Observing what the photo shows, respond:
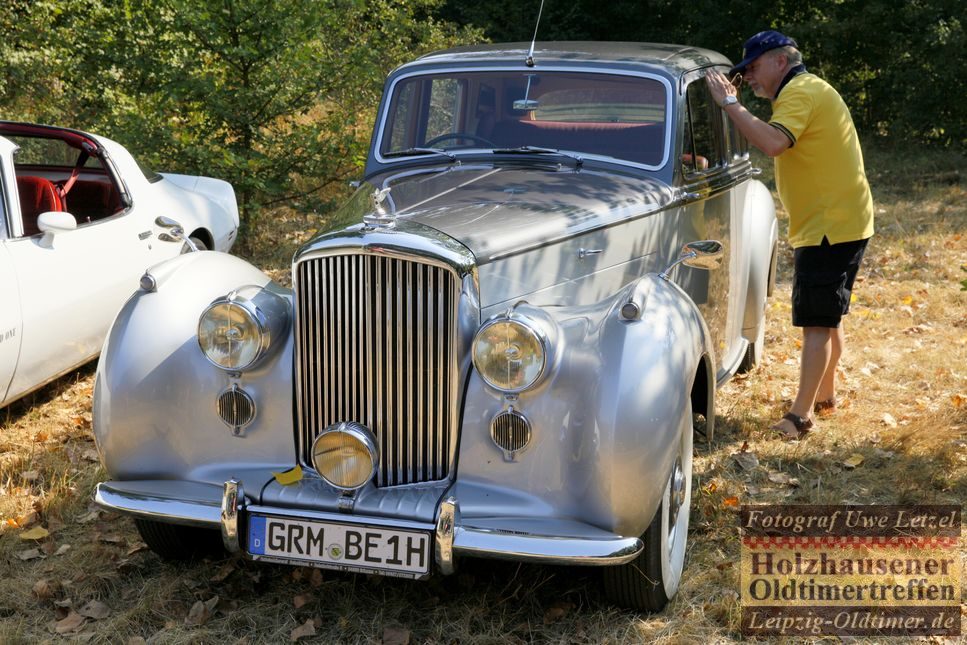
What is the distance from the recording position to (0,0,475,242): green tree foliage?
315 inches

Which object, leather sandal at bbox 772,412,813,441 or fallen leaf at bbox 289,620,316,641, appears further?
leather sandal at bbox 772,412,813,441

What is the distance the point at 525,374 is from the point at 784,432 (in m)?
2.44

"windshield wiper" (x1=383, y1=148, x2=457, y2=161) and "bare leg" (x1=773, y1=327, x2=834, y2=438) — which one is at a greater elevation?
"windshield wiper" (x1=383, y1=148, x2=457, y2=161)

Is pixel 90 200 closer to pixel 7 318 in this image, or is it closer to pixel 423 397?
pixel 7 318

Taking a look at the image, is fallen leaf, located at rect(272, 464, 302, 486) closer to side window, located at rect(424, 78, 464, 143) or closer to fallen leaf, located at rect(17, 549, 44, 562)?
fallen leaf, located at rect(17, 549, 44, 562)

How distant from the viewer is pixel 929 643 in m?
3.38

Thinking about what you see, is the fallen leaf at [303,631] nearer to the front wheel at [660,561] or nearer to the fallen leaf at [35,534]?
the front wheel at [660,561]

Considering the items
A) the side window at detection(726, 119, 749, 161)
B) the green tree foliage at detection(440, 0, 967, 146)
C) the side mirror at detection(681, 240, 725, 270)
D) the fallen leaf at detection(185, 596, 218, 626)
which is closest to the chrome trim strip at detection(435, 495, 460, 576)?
the fallen leaf at detection(185, 596, 218, 626)

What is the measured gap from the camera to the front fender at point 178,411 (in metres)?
3.37

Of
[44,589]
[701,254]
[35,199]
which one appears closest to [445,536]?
[701,254]

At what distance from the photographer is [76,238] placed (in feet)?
17.8

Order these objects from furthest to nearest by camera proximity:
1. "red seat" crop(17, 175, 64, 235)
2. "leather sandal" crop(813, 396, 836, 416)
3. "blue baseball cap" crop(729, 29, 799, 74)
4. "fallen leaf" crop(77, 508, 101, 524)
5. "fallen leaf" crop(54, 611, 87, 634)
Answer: "red seat" crop(17, 175, 64, 235), "leather sandal" crop(813, 396, 836, 416), "blue baseball cap" crop(729, 29, 799, 74), "fallen leaf" crop(77, 508, 101, 524), "fallen leaf" crop(54, 611, 87, 634)

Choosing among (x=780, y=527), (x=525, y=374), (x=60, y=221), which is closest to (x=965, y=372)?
(x=780, y=527)

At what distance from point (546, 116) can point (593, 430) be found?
6.89 ft
